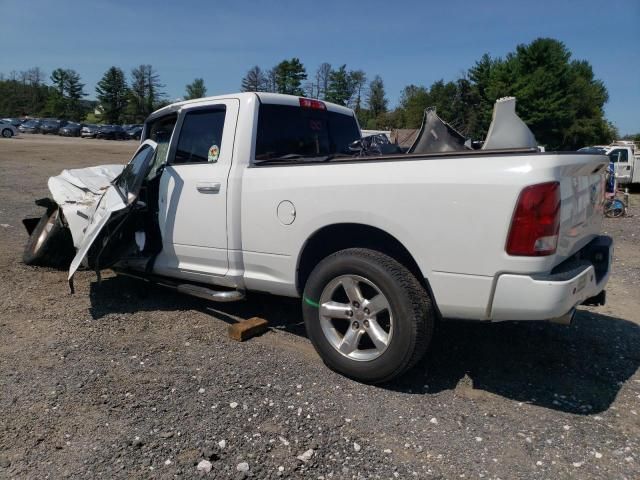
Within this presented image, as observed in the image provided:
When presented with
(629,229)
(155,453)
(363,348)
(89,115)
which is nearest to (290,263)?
(363,348)

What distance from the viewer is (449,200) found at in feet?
9.81

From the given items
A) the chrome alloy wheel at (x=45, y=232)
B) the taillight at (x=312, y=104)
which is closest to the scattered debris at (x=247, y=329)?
the taillight at (x=312, y=104)

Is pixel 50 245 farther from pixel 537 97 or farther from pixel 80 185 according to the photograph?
pixel 537 97

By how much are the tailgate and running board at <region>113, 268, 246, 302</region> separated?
248 centimetres

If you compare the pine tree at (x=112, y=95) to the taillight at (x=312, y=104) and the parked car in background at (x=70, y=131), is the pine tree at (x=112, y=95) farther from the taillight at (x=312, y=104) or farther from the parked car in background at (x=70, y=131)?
the taillight at (x=312, y=104)

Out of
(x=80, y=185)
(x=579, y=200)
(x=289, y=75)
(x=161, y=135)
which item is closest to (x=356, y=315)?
(x=579, y=200)

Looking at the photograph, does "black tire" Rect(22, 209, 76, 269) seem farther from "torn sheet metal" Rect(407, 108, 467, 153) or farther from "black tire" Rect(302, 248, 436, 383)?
"torn sheet metal" Rect(407, 108, 467, 153)

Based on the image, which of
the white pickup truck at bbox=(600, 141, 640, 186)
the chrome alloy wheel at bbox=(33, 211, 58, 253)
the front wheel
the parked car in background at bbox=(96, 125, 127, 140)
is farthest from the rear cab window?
the parked car in background at bbox=(96, 125, 127, 140)

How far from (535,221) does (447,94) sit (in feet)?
248

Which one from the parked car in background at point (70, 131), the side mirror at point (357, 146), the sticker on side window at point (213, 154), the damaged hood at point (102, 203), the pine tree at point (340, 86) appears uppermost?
the pine tree at point (340, 86)

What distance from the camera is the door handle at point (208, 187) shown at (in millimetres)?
4211

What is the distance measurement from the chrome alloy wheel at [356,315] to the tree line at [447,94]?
39362 mm

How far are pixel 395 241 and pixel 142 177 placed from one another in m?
2.48

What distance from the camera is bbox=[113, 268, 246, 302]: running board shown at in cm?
430
